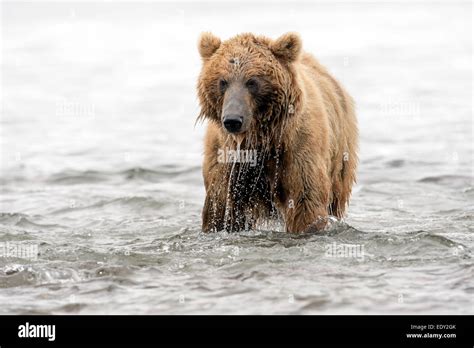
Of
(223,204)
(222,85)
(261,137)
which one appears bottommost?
(223,204)

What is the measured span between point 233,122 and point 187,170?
257 inches

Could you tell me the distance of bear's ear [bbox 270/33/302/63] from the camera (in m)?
8.24

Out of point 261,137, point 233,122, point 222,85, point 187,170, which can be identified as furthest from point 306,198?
point 187,170

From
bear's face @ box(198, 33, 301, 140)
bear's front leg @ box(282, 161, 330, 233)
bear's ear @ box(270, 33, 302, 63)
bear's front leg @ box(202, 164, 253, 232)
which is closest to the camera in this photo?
bear's face @ box(198, 33, 301, 140)

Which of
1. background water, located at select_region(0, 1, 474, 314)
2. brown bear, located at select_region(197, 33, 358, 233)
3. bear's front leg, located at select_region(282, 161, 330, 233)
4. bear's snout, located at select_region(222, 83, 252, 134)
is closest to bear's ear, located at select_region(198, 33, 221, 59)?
brown bear, located at select_region(197, 33, 358, 233)

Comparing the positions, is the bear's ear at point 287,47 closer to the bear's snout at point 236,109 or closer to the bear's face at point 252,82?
the bear's face at point 252,82

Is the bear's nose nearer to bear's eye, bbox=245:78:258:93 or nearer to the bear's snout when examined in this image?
the bear's snout

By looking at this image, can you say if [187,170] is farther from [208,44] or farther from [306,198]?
[306,198]

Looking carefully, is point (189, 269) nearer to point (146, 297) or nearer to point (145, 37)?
point (146, 297)

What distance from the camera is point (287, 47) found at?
830cm

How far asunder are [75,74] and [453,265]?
1683 centimetres

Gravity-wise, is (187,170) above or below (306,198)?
below

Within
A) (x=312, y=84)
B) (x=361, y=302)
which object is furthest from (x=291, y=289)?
(x=312, y=84)

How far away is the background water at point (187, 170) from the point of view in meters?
7.27
